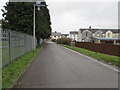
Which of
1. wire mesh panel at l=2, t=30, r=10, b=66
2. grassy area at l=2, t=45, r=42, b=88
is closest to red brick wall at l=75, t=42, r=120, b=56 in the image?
grassy area at l=2, t=45, r=42, b=88

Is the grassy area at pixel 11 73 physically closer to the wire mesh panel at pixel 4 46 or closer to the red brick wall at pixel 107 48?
the wire mesh panel at pixel 4 46

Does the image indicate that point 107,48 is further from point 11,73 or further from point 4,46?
point 11,73

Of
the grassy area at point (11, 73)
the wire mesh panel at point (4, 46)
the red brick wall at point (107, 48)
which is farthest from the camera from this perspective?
the red brick wall at point (107, 48)

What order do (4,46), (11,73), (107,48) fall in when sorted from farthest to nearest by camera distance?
(107,48), (4,46), (11,73)

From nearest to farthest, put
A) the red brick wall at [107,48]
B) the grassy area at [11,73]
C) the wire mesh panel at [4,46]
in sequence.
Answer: the grassy area at [11,73] < the wire mesh panel at [4,46] < the red brick wall at [107,48]

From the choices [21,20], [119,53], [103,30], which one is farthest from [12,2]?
[103,30]

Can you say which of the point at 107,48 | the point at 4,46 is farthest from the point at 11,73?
the point at 107,48

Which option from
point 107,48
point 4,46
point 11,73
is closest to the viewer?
point 11,73

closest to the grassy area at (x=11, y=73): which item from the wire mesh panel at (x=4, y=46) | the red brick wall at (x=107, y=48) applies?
the wire mesh panel at (x=4, y=46)

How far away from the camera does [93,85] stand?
6.04 meters

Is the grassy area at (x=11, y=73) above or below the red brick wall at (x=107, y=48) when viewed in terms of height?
below

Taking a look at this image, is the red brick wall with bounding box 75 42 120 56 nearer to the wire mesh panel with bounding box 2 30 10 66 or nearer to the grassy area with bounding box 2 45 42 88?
the grassy area with bounding box 2 45 42 88

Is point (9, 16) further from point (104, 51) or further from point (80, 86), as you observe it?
point (80, 86)

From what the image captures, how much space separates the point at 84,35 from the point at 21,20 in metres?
59.4
